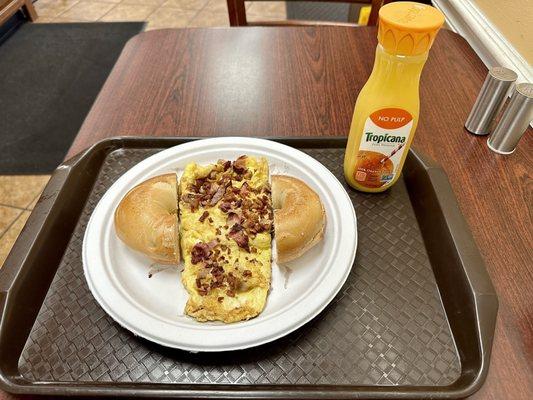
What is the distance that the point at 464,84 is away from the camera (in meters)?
1.38

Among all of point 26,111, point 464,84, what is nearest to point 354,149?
point 464,84

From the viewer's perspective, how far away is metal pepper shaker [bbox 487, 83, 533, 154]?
1.01 metres

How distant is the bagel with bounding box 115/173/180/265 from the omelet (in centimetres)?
5

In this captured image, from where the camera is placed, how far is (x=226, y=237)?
0.88 metres

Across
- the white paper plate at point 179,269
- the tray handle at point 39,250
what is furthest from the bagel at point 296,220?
the tray handle at point 39,250

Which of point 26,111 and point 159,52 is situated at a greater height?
point 159,52

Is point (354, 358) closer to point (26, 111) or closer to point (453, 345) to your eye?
point (453, 345)

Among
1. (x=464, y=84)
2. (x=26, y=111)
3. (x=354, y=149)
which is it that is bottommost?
(x=26, y=111)

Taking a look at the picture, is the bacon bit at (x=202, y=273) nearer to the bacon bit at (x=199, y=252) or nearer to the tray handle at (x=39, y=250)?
the bacon bit at (x=199, y=252)

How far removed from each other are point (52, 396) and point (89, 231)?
328 millimetres

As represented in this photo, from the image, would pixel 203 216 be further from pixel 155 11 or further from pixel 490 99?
pixel 155 11

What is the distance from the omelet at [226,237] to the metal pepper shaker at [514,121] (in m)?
0.65

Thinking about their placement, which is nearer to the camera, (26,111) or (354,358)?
(354,358)

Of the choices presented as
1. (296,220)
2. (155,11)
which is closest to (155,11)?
(155,11)
